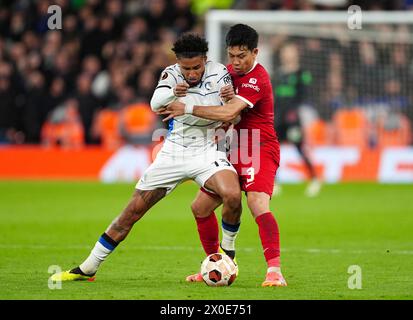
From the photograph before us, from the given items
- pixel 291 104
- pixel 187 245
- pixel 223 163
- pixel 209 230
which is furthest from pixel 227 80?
pixel 291 104

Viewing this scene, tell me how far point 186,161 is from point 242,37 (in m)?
1.14

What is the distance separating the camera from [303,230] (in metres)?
12.9

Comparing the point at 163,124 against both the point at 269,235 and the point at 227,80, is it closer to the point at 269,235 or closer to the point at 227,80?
the point at 227,80

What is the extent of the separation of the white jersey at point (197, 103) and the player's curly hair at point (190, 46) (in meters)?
0.25

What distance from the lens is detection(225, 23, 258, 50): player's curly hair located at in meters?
8.34

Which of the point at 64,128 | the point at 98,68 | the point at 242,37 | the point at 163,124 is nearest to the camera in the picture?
the point at 242,37

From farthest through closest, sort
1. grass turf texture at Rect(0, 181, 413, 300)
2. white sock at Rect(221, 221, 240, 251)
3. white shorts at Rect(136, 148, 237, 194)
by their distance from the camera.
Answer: white sock at Rect(221, 221, 240, 251) → white shorts at Rect(136, 148, 237, 194) → grass turf texture at Rect(0, 181, 413, 300)

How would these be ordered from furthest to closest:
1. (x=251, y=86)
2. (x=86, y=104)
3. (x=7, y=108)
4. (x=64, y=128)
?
(x=64, y=128), (x=7, y=108), (x=86, y=104), (x=251, y=86)

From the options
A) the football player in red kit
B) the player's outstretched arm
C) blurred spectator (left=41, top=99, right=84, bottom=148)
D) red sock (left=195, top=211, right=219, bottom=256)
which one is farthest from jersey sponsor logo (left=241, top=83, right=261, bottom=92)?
blurred spectator (left=41, top=99, right=84, bottom=148)

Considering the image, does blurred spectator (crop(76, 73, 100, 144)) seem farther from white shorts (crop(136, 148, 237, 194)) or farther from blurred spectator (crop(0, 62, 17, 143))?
white shorts (crop(136, 148, 237, 194))

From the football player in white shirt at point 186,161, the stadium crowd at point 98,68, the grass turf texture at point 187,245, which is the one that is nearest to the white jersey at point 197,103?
the football player in white shirt at point 186,161

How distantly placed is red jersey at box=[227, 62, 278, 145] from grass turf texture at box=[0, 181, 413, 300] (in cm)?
132

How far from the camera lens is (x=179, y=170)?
8.48 m
